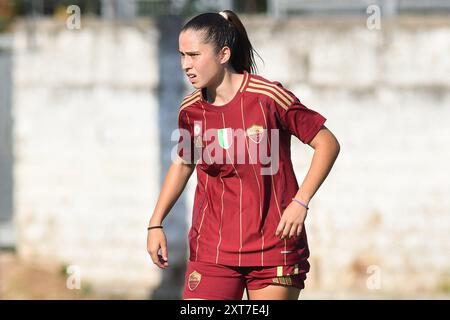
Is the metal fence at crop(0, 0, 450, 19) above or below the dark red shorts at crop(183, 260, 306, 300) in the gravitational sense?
above

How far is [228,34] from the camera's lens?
194 inches

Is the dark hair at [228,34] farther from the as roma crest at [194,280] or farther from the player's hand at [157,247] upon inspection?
the as roma crest at [194,280]

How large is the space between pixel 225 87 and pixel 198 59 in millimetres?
206

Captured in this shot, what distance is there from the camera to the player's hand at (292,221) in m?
4.72

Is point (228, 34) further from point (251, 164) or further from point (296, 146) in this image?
point (296, 146)

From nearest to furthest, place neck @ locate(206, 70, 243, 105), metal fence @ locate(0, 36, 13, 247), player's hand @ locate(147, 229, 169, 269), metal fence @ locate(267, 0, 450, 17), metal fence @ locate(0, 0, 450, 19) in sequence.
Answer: neck @ locate(206, 70, 243, 105) → player's hand @ locate(147, 229, 169, 269) → metal fence @ locate(267, 0, 450, 17) → metal fence @ locate(0, 0, 450, 19) → metal fence @ locate(0, 36, 13, 247)

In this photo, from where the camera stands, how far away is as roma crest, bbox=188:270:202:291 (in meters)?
5.00

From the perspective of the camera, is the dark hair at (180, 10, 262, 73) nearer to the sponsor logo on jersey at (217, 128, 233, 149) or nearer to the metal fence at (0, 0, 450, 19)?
the sponsor logo on jersey at (217, 128, 233, 149)

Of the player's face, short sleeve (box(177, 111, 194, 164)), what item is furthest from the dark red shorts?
the player's face

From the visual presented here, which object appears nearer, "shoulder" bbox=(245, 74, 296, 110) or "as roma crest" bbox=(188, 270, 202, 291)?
"shoulder" bbox=(245, 74, 296, 110)

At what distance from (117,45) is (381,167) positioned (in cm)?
265

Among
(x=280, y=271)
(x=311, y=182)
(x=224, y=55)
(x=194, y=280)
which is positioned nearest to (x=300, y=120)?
(x=311, y=182)

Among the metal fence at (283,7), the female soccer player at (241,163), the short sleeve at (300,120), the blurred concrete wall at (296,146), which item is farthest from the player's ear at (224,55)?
the metal fence at (283,7)

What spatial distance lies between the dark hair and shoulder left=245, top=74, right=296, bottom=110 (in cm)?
17
